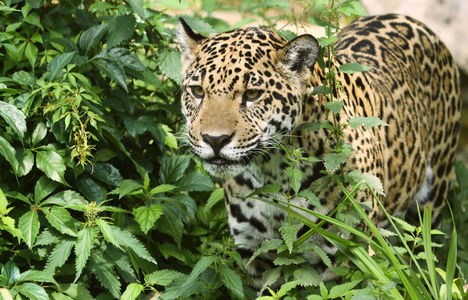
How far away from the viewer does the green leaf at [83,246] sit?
4.05 m

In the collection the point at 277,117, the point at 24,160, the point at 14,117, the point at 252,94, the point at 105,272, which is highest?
the point at 252,94

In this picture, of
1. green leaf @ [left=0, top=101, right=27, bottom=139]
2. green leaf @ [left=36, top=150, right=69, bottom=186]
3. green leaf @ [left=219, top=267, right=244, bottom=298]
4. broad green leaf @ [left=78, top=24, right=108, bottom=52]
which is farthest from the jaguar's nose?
broad green leaf @ [left=78, top=24, right=108, bottom=52]

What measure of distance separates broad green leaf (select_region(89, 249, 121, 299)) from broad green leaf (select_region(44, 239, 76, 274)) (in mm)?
203

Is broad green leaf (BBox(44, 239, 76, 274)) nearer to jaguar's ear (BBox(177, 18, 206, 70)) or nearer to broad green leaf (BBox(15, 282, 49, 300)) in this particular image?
broad green leaf (BBox(15, 282, 49, 300))

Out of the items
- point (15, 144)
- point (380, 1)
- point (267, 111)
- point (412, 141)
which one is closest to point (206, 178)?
point (267, 111)

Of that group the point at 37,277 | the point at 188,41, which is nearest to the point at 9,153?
the point at 37,277

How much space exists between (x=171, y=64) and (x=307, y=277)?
2.17 meters

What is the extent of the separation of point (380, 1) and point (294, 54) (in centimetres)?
541

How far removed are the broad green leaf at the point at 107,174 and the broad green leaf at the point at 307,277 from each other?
160 cm

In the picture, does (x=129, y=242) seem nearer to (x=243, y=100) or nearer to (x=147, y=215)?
(x=147, y=215)

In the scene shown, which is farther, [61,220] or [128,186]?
[128,186]

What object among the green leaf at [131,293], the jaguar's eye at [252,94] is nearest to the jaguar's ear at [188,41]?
the jaguar's eye at [252,94]

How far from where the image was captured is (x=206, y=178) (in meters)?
5.05

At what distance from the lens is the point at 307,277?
4.07 metres
